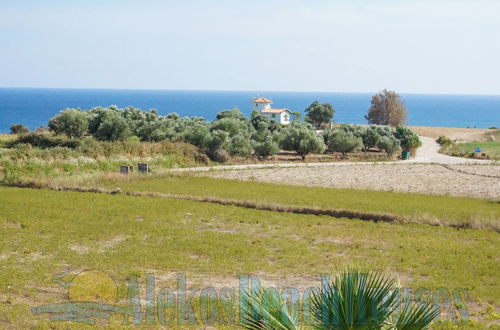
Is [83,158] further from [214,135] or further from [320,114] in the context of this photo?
[320,114]

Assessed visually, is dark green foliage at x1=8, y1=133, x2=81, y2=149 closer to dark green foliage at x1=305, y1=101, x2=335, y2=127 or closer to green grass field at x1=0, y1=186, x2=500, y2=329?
green grass field at x1=0, y1=186, x2=500, y2=329

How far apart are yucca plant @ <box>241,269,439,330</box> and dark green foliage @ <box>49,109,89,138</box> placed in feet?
212

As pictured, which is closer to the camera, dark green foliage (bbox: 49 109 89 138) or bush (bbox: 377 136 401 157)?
bush (bbox: 377 136 401 157)

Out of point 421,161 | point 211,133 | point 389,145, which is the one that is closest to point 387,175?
point 421,161

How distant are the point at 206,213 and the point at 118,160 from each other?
763 inches

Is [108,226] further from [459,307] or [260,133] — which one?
[260,133]

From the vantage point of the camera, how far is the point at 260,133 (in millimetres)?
64875

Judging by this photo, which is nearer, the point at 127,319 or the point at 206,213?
the point at 127,319

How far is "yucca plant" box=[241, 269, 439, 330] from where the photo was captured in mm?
6254

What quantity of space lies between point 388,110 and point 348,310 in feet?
394

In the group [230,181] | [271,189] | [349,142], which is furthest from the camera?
[349,142]

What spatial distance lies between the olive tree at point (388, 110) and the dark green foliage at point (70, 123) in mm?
72252

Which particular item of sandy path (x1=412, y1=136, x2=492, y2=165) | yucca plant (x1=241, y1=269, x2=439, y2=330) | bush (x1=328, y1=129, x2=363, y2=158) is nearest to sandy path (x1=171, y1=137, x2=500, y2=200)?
sandy path (x1=412, y1=136, x2=492, y2=165)

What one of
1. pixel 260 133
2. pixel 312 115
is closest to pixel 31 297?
pixel 260 133
